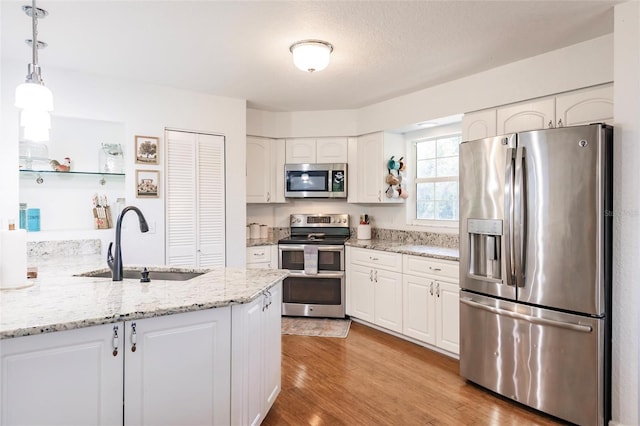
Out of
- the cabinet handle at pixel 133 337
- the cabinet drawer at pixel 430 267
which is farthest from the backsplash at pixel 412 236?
the cabinet handle at pixel 133 337

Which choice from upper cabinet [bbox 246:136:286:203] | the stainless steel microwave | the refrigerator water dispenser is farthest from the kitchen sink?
the stainless steel microwave

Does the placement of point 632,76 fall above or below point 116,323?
above

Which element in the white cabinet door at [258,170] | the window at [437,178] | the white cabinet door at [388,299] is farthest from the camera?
the white cabinet door at [258,170]

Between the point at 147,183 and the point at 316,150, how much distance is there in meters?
1.97

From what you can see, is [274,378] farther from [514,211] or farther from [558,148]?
[558,148]

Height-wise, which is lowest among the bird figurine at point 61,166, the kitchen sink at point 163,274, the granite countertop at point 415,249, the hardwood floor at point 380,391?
the hardwood floor at point 380,391

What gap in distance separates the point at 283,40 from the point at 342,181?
87.1 inches

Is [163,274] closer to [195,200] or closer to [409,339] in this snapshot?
[195,200]

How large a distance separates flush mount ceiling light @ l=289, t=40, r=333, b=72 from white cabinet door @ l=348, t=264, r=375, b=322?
2211 mm

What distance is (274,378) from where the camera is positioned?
7.84 ft

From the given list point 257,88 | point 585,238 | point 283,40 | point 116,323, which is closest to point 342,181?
point 257,88

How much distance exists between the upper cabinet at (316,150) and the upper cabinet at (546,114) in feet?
5.26

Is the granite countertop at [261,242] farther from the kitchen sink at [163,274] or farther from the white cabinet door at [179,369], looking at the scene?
the white cabinet door at [179,369]

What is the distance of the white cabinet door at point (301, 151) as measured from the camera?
475cm
